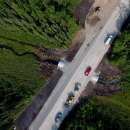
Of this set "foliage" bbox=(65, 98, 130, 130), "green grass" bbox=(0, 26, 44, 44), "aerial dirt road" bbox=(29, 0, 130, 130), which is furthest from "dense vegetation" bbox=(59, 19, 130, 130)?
"green grass" bbox=(0, 26, 44, 44)

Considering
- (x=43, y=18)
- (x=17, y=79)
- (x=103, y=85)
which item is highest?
(x=43, y=18)

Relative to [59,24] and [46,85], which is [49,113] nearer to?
[46,85]

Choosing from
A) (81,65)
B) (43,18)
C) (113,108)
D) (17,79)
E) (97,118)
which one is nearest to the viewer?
(97,118)

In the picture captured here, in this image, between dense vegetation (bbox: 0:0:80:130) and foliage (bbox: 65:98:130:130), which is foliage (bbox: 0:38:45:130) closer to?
dense vegetation (bbox: 0:0:80:130)

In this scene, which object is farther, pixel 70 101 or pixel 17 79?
pixel 17 79

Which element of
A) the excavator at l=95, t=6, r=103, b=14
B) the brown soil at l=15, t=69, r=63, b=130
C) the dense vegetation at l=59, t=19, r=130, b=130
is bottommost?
the brown soil at l=15, t=69, r=63, b=130

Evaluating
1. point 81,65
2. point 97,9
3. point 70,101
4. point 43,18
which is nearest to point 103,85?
point 81,65

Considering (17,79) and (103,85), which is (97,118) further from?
(17,79)
